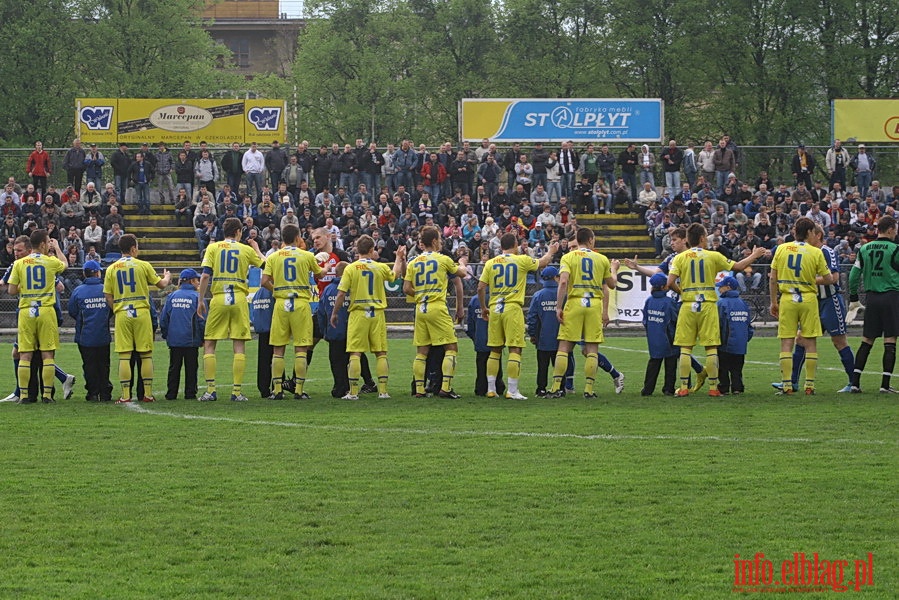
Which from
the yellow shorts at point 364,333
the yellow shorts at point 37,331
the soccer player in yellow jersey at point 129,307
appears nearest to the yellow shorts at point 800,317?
the yellow shorts at point 364,333

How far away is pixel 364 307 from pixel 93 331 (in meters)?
3.28

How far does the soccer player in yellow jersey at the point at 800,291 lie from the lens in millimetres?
15258

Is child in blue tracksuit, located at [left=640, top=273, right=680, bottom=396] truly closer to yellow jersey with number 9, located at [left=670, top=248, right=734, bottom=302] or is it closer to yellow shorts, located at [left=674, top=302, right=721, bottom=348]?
yellow shorts, located at [left=674, top=302, right=721, bottom=348]

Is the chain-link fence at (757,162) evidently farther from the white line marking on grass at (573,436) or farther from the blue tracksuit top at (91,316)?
the white line marking on grass at (573,436)

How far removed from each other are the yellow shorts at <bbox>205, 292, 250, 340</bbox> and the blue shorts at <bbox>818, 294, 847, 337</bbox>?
276 inches

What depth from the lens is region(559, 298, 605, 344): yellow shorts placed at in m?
15.2

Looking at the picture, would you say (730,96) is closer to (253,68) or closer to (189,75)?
(189,75)

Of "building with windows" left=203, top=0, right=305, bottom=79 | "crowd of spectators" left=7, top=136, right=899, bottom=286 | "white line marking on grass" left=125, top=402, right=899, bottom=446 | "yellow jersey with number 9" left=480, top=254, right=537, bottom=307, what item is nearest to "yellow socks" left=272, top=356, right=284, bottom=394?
"white line marking on grass" left=125, top=402, right=899, bottom=446

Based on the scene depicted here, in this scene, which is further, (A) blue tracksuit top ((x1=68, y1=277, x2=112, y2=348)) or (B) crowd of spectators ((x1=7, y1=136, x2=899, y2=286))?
(B) crowd of spectators ((x1=7, y1=136, x2=899, y2=286))

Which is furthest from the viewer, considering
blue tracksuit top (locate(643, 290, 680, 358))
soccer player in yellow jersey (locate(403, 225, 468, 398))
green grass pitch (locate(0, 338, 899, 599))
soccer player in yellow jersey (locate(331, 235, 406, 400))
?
blue tracksuit top (locate(643, 290, 680, 358))

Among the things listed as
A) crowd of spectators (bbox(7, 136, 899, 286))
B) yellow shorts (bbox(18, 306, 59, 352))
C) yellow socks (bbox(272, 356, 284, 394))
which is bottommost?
yellow socks (bbox(272, 356, 284, 394))

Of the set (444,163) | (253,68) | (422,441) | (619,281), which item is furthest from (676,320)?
(253,68)

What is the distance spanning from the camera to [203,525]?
8281 mm

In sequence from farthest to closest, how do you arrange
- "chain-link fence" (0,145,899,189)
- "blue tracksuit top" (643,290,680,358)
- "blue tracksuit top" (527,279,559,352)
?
"chain-link fence" (0,145,899,189)
"blue tracksuit top" (527,279,559,352)
"blue tracksuit top" (643,290,680,358)
